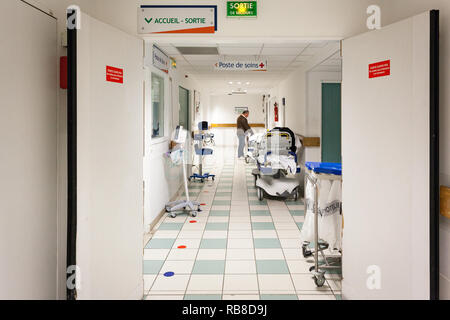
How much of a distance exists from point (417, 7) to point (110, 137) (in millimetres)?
2406

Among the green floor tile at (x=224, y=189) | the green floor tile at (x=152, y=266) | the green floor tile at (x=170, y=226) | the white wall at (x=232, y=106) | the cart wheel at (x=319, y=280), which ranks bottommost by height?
the green floor tile at (x=152, y=266)

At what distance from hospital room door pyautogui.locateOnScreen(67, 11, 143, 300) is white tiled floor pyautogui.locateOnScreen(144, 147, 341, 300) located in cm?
64

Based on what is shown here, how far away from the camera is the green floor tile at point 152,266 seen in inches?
146

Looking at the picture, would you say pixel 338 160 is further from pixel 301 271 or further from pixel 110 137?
pixel 110 137

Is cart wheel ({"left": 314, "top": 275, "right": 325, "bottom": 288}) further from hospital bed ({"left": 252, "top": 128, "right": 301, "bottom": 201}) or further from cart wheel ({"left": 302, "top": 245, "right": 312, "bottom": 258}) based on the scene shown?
hospital bed ({"left": 252, "top": 128, "right": 301, "bottom": 201})

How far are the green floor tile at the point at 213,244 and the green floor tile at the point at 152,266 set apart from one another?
2.22ft

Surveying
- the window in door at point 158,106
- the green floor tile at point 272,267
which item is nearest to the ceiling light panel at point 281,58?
the window in door at point 158,106

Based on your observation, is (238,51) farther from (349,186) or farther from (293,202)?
(349,186)

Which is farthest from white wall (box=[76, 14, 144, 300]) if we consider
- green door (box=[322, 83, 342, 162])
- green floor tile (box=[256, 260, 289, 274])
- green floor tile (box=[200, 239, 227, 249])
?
green door (box=[322, 83, 342, 162])

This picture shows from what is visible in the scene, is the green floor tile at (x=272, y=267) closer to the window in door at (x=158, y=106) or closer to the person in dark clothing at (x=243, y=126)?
the window in door at (x=158, y=106)

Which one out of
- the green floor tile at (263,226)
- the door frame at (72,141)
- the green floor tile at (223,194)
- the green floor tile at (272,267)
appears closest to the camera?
the door frame at (72,141)

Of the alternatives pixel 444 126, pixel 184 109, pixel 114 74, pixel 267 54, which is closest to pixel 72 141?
pixel 114 74

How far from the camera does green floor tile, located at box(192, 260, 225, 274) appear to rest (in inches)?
145
